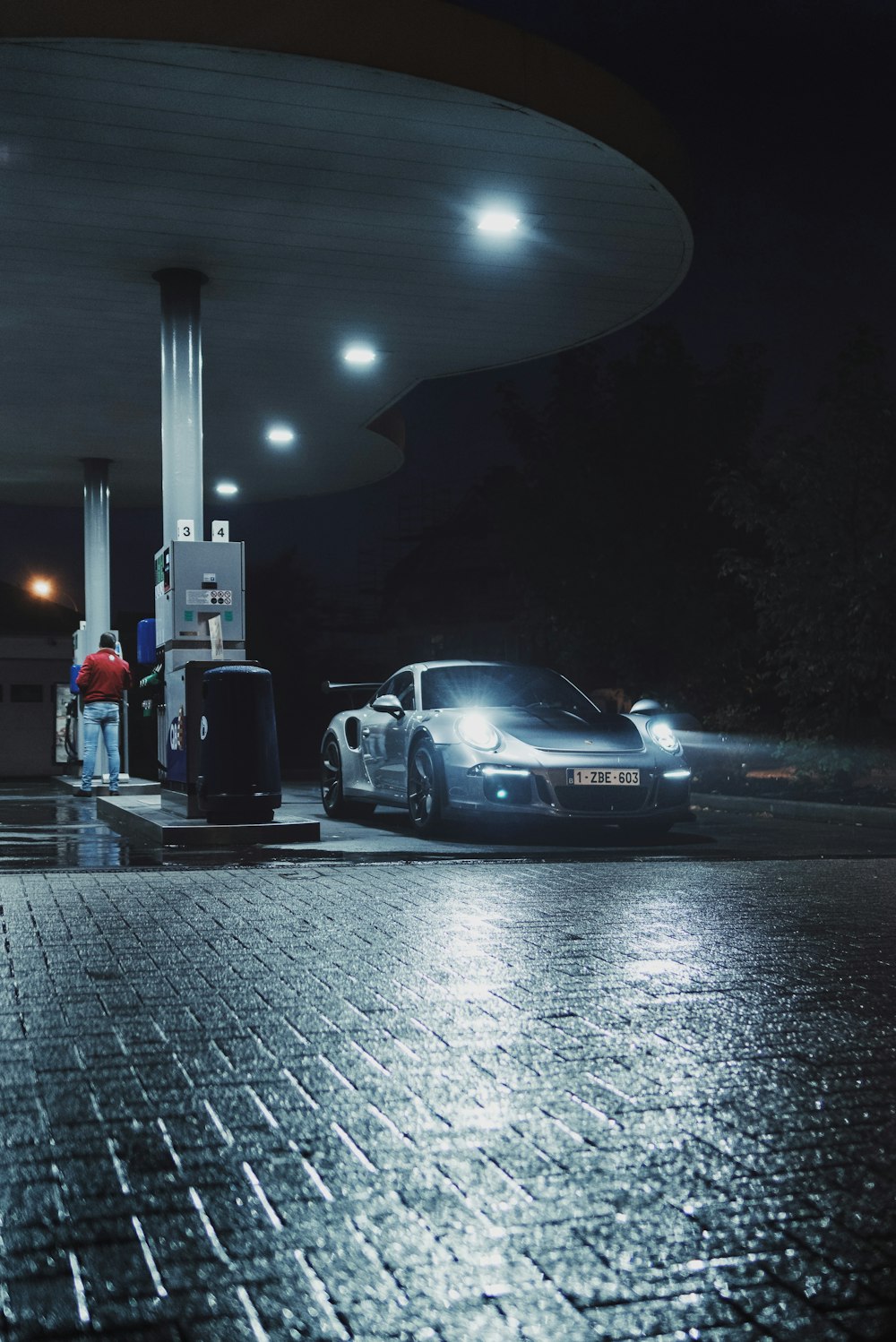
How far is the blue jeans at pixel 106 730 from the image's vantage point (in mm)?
17312

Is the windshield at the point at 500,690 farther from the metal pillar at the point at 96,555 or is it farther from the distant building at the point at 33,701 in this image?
the distant building at the point at 33,701

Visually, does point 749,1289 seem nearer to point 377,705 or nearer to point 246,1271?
point 246,1271

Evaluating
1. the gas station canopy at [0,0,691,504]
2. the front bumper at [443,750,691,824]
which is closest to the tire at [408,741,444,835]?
the front bumper at [443,750,691,824]

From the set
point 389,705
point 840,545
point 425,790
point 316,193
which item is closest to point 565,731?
point 425,790

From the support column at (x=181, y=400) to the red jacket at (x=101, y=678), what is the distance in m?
3.45

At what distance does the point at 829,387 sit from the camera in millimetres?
17562

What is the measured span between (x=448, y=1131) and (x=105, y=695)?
14369 millimetres

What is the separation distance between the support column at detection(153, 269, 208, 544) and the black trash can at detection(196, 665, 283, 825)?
3009 mm

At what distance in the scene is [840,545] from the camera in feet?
56.6

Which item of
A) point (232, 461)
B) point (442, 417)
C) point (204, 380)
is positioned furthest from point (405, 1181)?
point (442, 417)

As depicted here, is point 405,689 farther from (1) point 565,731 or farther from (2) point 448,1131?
(2) point 448,1131

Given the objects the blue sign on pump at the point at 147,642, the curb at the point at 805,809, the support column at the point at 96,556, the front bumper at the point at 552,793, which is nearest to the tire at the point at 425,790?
the front bumper at the point at 552,793

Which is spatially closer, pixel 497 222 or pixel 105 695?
pixel 497 222

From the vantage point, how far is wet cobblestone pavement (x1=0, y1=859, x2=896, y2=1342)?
2.53 meters
